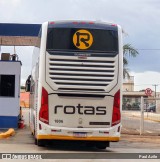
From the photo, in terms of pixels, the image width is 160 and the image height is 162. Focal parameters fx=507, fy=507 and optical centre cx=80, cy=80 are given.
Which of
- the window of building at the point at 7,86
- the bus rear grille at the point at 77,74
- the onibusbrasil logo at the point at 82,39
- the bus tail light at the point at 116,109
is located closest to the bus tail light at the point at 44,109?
the bus rear grille at the point at 77,74

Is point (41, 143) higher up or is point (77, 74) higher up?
point (77, 74)

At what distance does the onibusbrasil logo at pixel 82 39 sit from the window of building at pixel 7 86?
10722mm

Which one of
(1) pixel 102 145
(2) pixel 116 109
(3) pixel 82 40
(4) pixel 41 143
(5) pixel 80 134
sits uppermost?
(3) pixel 82 40

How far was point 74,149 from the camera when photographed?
17.2m

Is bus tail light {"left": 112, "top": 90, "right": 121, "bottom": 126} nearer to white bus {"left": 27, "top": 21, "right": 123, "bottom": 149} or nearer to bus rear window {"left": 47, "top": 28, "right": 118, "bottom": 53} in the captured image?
white bus {"left": 27, "top": 21, "right": 123, "bottom": 149}

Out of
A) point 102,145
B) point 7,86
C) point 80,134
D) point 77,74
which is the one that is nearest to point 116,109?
point 80,134

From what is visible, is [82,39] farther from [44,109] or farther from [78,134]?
[78,134]

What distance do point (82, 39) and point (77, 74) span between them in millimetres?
1160

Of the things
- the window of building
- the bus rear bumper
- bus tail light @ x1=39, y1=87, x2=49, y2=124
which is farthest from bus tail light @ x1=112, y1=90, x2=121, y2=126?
the window of building

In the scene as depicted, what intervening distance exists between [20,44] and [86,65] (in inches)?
582

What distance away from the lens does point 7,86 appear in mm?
26016

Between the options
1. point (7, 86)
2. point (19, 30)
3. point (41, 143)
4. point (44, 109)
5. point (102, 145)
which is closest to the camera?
point (44, 109)

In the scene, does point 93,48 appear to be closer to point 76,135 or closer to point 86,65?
point 86,65

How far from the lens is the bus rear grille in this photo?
51.3 feet
